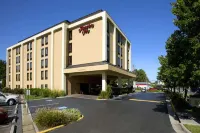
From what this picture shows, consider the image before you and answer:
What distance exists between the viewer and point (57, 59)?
39312 mm

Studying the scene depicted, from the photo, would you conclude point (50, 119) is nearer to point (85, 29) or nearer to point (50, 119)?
point (50, 119)

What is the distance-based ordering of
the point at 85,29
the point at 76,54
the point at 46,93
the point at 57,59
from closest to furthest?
1. the point at 85,29
2. the point at 46,93
3. the point at 76,54
4. the point at 57,59

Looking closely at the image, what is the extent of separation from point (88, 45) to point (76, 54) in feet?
11.4

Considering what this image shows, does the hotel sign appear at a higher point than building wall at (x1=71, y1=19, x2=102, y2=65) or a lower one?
higher

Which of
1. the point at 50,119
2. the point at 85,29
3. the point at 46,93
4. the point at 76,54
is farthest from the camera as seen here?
the point at 76,54

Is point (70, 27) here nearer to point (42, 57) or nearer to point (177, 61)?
point (42, 57)

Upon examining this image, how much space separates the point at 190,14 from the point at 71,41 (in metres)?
29.1

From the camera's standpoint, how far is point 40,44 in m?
45.6

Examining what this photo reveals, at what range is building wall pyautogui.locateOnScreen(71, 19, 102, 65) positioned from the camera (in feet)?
108

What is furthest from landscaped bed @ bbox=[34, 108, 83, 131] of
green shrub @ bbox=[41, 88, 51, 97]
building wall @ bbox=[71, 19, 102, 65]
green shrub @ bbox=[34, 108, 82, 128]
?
green shrub @ bbox=[41, 88, 51, 97]

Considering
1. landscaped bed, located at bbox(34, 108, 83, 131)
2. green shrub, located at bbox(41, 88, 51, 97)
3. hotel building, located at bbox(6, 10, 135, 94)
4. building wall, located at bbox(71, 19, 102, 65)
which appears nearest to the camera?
landscaped bed, located at bbox(34, 108, 83, 131)

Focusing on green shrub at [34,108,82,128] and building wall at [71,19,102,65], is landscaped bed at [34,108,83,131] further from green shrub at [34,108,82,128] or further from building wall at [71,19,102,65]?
building wall at [71,19,102,65]

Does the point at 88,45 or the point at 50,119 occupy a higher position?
the point at 88,45

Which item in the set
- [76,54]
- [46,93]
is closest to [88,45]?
[76,54]
